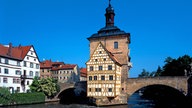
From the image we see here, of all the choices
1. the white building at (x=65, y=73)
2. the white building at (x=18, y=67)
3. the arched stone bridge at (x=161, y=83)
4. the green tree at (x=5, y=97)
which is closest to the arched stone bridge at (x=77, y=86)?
the white building at (x=18, y=67)

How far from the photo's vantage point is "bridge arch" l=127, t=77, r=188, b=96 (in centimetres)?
3604

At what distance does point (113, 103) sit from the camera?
37875 mm

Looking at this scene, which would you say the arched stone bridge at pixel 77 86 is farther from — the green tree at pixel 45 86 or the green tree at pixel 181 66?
the green tree at pixel 181 66

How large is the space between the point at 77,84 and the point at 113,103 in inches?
375

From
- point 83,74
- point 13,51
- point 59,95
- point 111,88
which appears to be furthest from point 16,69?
point 83,74

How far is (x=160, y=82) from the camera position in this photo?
122 ft

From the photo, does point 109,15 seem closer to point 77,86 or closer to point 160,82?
point 77,86

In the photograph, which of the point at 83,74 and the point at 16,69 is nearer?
the point at 16,69

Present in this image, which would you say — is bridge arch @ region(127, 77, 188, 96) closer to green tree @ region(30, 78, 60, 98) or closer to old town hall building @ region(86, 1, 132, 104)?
old town hall building @ region(86, 1, 132, 104)

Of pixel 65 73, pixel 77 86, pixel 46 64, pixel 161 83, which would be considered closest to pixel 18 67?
pixel 77 86

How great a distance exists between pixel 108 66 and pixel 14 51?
20.8 metres

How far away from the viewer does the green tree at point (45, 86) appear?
1711 inches

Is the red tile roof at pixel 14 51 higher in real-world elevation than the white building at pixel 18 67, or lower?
higher

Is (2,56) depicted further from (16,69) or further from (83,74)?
(83,74)
